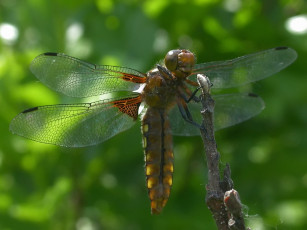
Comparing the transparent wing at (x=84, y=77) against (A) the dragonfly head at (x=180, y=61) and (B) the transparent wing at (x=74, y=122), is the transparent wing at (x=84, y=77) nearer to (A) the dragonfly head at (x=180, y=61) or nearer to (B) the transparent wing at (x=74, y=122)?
(B) the transparent wing at (x=74, y=122)

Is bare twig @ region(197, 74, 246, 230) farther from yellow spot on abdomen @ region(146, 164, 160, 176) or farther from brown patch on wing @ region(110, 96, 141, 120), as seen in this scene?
brown patch on wing @ region(110, 96, 141, 120)

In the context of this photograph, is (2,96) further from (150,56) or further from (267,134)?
(267,134)

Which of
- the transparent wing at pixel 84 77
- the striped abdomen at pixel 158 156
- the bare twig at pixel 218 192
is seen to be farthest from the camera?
the transparent wing at pixel 84 77

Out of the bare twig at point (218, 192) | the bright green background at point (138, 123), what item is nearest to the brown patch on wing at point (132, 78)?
the bright green background at point (138, 123)

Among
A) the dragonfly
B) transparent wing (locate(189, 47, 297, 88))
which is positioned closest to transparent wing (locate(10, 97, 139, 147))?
the dragonfly

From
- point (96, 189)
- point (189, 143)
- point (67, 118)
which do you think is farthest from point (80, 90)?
point (189, 143)
